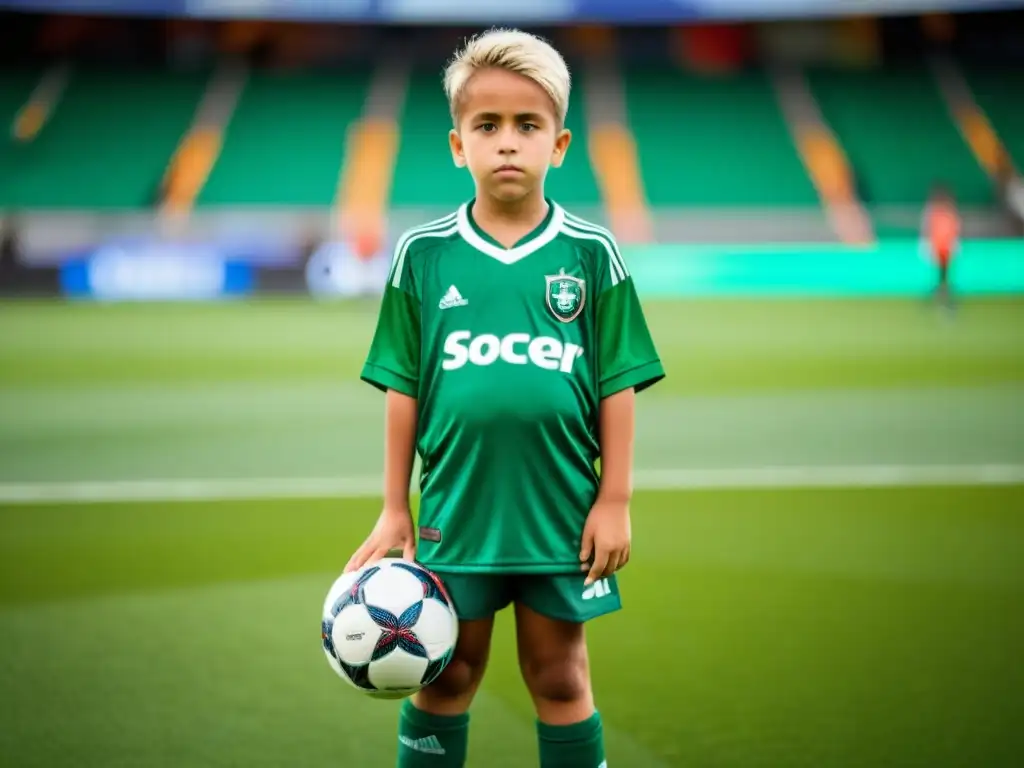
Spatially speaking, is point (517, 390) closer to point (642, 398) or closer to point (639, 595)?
point (639, 595)

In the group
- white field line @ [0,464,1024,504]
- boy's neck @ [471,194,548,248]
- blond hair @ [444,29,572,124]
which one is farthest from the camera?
white field line @ [0,464,1024,504]

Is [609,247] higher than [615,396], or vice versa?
[609,247]

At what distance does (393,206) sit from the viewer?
95.7 ft

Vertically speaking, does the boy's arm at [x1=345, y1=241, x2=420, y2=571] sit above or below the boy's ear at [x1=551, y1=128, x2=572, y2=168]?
below

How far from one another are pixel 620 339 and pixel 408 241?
0.52 m

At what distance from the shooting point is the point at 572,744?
2.80 m

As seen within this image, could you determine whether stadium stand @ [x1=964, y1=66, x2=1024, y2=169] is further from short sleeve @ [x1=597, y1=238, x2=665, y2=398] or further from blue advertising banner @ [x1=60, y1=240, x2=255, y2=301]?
short sleeve @ [x1=597, y1=238, x2=665, y2=398]

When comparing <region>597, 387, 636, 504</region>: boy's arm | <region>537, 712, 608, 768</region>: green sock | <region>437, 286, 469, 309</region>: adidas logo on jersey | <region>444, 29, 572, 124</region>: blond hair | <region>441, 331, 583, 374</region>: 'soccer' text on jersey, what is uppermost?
<region>444, 29, 572, 124</region>: blond hair

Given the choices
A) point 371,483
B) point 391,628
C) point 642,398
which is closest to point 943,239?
point 642,398

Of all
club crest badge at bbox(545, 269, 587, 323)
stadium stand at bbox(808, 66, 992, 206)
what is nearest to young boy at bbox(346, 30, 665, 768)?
club crest badge at bbox(545, 269, 587, 323)

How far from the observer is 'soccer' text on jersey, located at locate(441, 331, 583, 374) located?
268 cm

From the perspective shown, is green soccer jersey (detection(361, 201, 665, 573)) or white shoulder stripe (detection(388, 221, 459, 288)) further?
white shoulder stripe (detection(388, 221, 459, 288))

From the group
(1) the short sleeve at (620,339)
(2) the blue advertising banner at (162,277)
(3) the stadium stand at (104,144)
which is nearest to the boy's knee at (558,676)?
(1) the short sleeve at (620,339)

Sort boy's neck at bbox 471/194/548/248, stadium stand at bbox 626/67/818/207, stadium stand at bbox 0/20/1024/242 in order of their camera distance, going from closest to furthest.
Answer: boy's neck at bbox 471/194/548/248, stadium stand at bbox 0/20/1024/242, stadium stand at bbox 626/67/818/207
